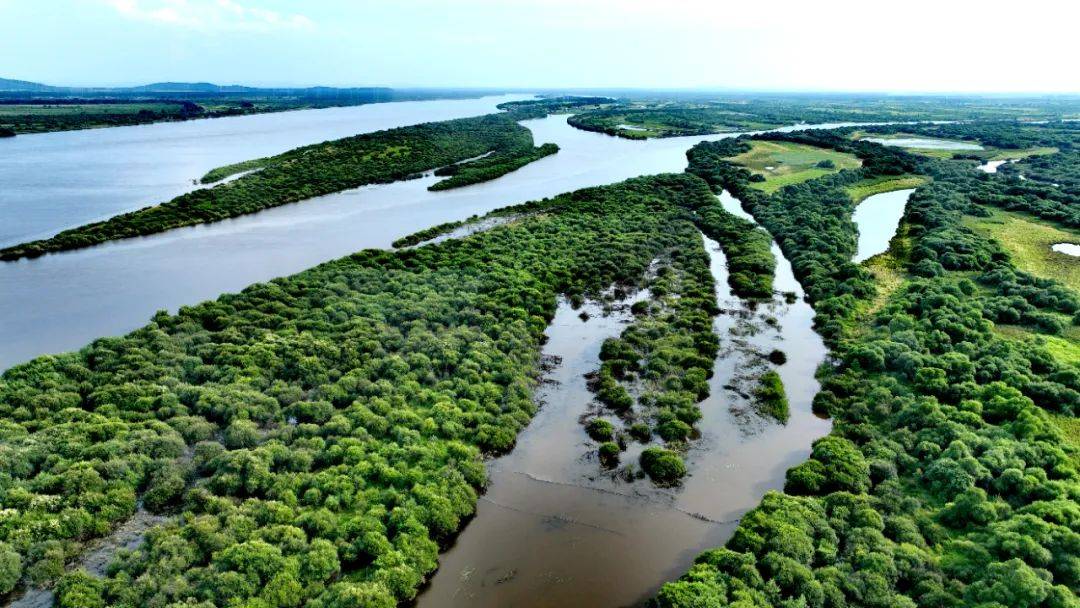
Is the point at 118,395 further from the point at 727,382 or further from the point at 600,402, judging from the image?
the point at 727,382

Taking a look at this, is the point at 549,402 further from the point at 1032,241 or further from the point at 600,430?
the point at 1032,241

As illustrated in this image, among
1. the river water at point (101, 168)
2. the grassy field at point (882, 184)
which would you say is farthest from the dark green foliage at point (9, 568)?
the grassy field at point (882, 184)

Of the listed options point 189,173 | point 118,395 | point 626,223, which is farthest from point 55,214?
point 626,223

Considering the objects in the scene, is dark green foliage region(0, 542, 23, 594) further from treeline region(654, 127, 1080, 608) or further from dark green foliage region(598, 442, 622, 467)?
dark green foliage region(598, 442, 622, 467)

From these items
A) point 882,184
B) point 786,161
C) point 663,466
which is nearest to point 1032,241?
point 882,184

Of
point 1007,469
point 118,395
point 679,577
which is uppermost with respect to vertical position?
point 118,395

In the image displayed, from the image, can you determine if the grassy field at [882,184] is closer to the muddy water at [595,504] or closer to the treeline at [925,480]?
the treeline at [925,480]

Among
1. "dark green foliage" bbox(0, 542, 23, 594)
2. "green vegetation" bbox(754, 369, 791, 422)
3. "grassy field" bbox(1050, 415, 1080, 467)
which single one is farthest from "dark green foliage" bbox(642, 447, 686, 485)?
"dark green foliage" bbox(0, 542, 23, 594)
